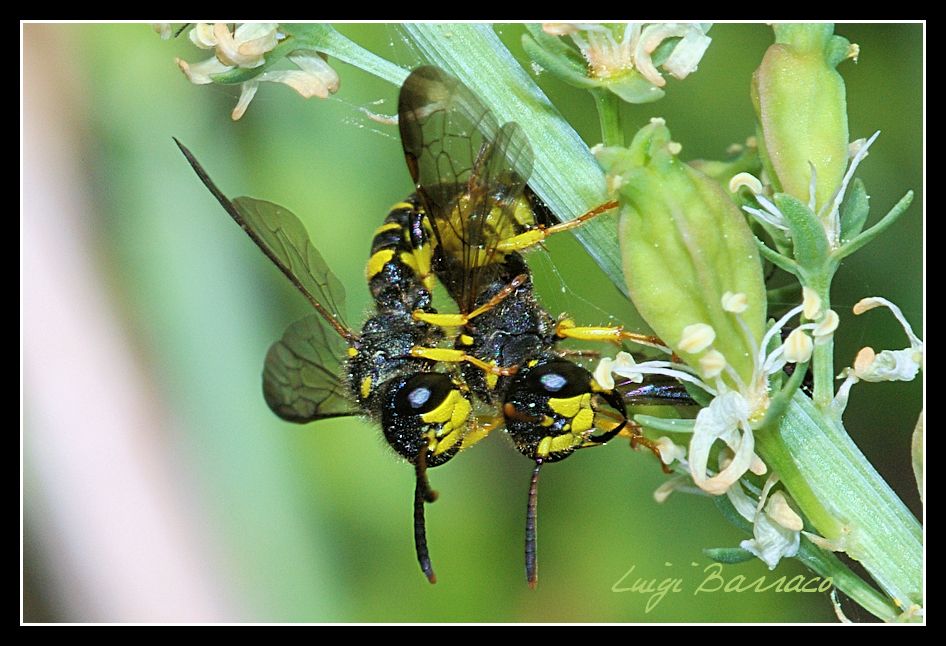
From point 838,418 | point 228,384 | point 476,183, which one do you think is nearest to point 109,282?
point 228,384

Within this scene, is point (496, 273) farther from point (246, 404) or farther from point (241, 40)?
point (246, 404)

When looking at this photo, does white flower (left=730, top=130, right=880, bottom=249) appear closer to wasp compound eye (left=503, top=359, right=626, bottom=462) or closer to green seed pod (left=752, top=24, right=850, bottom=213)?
green seed pod (left=752, top=24, right=850, bottom=213)

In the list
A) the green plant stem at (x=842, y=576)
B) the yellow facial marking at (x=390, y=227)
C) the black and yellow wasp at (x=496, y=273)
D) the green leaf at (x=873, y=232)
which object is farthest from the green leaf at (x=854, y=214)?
the yellow facial marking at (x=390, y=227)

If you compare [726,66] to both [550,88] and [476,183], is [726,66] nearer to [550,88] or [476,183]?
[550,88]

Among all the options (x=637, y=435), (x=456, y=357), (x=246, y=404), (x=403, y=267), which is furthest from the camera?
(x=246, y=404)

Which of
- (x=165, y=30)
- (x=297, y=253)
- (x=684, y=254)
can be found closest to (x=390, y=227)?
(x=297, y=253)

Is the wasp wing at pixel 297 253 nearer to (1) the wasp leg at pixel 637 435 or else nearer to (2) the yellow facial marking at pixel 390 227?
(2) the yellow facial marking at pixel 390 227
